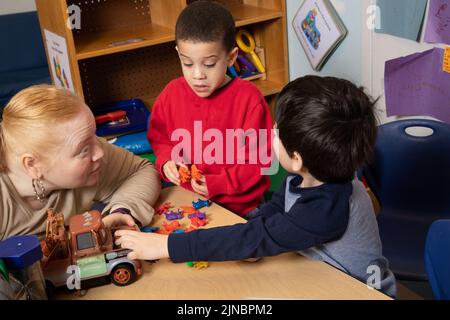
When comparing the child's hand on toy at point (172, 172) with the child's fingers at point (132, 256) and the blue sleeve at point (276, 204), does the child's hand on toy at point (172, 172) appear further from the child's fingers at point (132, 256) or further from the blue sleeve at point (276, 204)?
the child's fingers at point (132, 256)

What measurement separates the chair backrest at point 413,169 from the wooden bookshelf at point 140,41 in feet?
4.30

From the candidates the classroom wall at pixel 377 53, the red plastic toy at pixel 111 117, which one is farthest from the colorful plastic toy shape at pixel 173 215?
the red plastic toy at pixel 111 117

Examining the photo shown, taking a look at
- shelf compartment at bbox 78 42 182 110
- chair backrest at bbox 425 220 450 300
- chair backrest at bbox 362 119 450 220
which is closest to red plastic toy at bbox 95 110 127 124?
shelf compartment at bbox 78 42 182 110

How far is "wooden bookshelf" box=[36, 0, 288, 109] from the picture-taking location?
2.76 meters

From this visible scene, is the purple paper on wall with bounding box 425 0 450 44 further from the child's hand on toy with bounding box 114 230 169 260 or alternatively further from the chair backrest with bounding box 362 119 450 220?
the child's hand on toy with bounding box 114 230 169 260

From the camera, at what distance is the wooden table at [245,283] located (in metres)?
1.04

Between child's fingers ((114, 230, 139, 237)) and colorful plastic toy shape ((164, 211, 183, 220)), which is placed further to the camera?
colorful plastic toy shape ((164, 211, 183, 220))

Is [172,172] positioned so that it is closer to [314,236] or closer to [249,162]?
[249,162]

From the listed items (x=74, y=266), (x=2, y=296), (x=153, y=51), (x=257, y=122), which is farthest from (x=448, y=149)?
(x=153, y=51)

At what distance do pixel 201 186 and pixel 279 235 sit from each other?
0.55 metres

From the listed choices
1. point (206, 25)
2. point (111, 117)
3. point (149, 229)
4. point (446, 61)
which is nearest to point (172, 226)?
point (149, 229)

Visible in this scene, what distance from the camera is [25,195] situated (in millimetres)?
1278

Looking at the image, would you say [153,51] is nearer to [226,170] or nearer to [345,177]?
[226,170]

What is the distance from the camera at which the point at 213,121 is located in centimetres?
180
